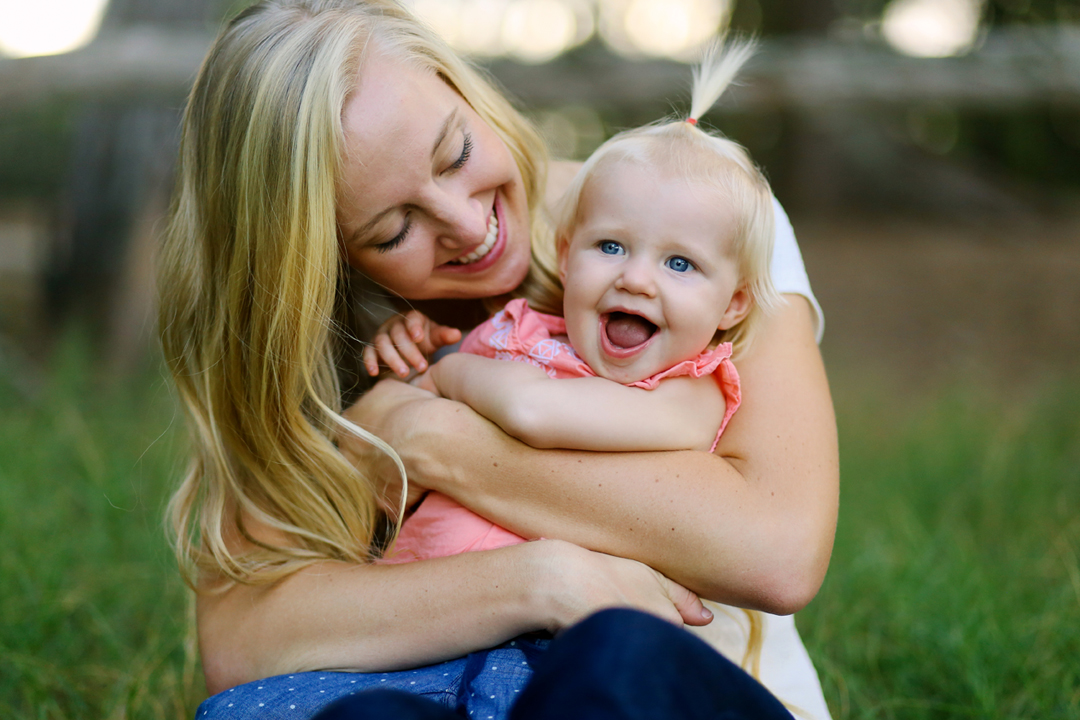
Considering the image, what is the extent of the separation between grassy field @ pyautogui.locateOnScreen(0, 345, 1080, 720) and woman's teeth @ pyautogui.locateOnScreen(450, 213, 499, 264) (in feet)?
2.52

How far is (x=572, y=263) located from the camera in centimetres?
142

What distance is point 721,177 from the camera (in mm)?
1366

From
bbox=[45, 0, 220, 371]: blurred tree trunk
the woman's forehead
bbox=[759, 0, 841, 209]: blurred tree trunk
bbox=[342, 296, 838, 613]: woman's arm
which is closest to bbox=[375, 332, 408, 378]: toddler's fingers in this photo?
bbox=[342, 296, 838, 613]: woman's arm

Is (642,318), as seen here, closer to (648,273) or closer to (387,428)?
(648,273)

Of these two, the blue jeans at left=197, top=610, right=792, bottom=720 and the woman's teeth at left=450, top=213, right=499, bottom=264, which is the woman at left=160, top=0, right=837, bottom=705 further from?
the blue jeans at left=197, top=610, right=792, bottom=720

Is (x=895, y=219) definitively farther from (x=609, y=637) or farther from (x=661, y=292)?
(x=609, y=637)

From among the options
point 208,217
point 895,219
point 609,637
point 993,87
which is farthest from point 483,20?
point 609,637

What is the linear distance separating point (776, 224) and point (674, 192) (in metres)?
0.26

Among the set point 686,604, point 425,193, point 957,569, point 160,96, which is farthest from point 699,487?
point 160,96

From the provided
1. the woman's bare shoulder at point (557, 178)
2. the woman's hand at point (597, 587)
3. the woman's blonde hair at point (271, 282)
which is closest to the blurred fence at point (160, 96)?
the woman's bare shoulder at point (557, 178)

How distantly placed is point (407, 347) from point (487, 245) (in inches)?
9.2

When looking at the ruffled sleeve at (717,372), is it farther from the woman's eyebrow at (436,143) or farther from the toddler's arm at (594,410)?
the woman's eyebrow at (436,143)

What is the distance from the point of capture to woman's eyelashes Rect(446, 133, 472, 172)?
146 cm

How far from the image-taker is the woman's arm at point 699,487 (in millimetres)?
1241
